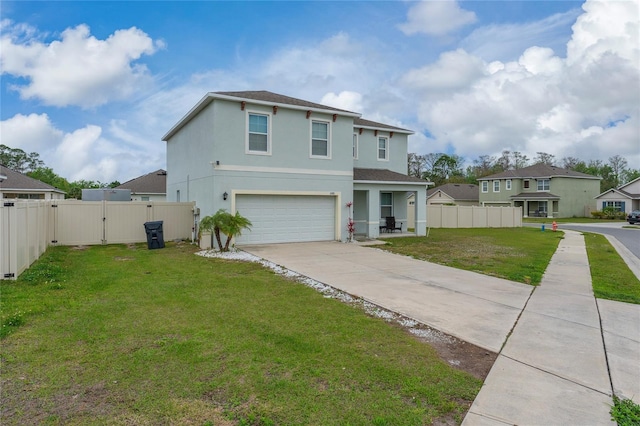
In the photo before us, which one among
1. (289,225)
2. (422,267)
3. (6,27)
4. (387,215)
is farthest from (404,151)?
(6,27)

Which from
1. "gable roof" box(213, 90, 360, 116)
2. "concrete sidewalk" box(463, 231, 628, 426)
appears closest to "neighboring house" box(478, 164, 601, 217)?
"gable roof" box(213, 90, 360, 116)

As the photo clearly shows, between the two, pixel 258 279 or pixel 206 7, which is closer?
pixel 258 279

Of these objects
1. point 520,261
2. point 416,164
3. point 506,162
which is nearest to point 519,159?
point 506,162

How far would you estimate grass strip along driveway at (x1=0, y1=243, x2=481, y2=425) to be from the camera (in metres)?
3.13

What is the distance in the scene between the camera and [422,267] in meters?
10.6

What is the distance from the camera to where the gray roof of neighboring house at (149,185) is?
34812 mm

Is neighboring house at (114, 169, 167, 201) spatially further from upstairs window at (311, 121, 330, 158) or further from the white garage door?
upstairs window at (311, 121, 330, 158)

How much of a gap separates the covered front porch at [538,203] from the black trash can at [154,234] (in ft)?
141

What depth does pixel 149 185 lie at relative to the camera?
1409 inches

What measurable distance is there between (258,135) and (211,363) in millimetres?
11955

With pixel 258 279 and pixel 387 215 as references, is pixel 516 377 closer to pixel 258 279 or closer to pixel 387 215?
pixel 258 279

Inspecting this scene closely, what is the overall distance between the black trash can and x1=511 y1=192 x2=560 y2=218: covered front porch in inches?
1697

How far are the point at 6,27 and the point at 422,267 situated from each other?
531 inches

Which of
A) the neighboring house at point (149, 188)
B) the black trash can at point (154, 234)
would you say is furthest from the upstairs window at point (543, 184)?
the black trash can at point (154, 234)
